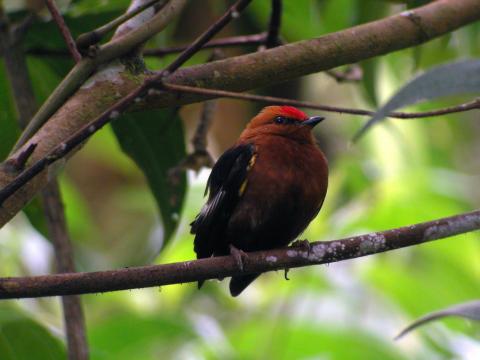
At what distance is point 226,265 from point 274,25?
968mm

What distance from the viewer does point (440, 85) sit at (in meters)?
2.12

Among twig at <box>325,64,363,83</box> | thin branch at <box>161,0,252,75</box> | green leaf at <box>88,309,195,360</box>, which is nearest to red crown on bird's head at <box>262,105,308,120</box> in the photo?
twig at <box>325,64,363,83</box>

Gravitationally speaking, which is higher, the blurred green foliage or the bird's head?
the bird's head

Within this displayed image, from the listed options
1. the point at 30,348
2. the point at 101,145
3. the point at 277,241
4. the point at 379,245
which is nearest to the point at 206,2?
the point at 101,145

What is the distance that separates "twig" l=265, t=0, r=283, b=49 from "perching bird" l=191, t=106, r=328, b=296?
396 mm

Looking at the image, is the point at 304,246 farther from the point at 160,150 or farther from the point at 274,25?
the point at 160,150

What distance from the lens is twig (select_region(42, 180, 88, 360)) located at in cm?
245

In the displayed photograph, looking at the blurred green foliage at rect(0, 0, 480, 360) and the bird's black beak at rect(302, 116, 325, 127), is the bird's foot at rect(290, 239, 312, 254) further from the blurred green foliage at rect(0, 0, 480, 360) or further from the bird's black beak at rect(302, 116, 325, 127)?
the bird's black beak at rect(302, 116, 325, 127)

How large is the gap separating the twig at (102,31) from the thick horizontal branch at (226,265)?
530 millimetres

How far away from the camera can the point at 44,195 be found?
8.54ft

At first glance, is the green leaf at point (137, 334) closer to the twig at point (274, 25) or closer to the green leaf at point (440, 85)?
the twig at point (274, 25)

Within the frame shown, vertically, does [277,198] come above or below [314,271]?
above

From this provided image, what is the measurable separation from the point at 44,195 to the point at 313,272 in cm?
142

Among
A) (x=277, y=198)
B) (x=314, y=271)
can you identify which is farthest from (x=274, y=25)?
(x=314, y=271)
